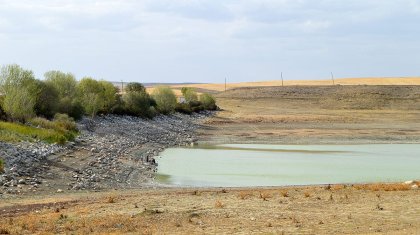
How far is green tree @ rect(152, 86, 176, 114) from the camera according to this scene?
75.4 meters

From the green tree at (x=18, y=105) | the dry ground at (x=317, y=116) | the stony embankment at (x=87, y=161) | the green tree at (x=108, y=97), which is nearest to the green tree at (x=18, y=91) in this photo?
the green tree at (x=18, y=105)

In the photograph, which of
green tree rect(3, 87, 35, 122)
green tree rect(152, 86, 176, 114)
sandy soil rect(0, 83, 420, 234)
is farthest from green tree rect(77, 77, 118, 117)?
sandy soil rect(0, 83, 420, 234)

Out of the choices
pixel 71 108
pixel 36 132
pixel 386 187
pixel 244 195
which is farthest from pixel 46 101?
pixel 386 187

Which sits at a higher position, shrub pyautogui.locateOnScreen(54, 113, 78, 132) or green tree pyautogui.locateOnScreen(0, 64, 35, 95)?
green tree pyautogui.locateOnScreen(0, 64, 35, 95)

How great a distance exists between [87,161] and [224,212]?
47.5ft

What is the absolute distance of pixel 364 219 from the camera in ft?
53.3

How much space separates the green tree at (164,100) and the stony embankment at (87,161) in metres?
24.7

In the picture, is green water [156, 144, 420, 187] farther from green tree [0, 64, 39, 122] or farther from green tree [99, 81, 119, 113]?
green tree [99, 81, 119, 113]

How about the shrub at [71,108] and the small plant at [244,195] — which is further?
the shrub at [71,108]

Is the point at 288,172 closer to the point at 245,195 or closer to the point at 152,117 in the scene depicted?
the point at 245,195

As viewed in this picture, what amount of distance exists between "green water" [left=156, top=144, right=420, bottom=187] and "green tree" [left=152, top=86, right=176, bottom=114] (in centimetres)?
2604

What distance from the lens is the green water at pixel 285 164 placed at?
2898 centimetres

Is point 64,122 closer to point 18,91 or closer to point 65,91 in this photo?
point 18,91

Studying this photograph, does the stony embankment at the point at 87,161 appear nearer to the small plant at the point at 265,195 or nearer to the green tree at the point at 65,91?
the green tree at the point at 65,91
